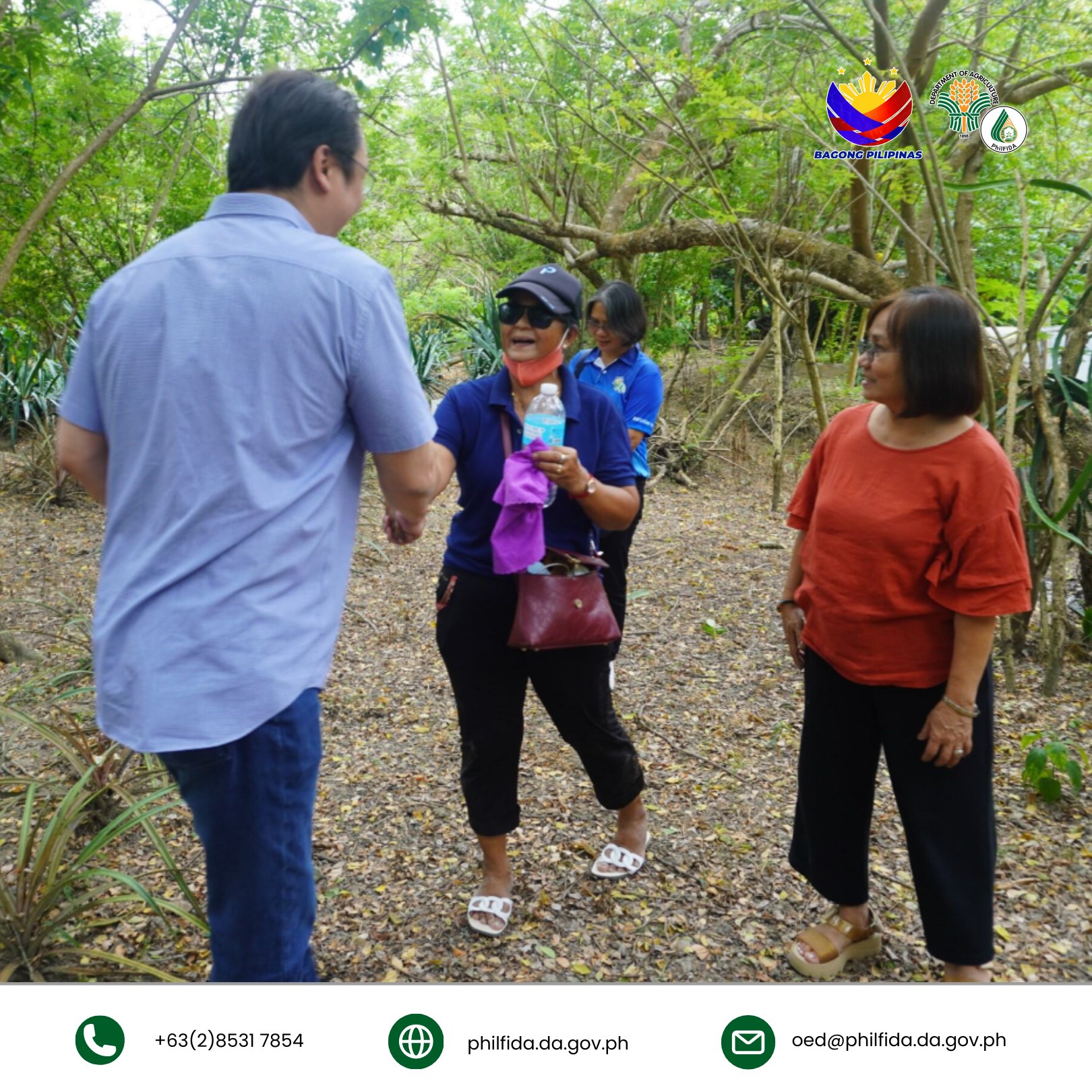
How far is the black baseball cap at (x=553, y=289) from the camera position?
6.76 feet

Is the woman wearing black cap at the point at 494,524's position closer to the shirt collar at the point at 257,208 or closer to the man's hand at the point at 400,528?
the man's hand at the point at 400,528

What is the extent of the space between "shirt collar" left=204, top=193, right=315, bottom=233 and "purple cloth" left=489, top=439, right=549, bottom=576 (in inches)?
29.5

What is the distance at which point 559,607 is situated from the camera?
209cm

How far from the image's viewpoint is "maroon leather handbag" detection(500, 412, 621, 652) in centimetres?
207

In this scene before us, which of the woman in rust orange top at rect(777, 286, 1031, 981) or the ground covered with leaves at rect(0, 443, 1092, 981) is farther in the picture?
the ground covered with leaves at rect(0, 443, 1092, 981)

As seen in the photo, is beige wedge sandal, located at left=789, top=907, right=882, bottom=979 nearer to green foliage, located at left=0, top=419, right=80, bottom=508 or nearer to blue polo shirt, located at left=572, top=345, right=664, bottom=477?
blue polo shirt, located at left=572, top=345, right=664, bottom=477

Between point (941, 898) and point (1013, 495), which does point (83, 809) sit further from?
point (1013, 495)

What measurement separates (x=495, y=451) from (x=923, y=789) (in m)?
1.24

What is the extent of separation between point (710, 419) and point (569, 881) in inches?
307
